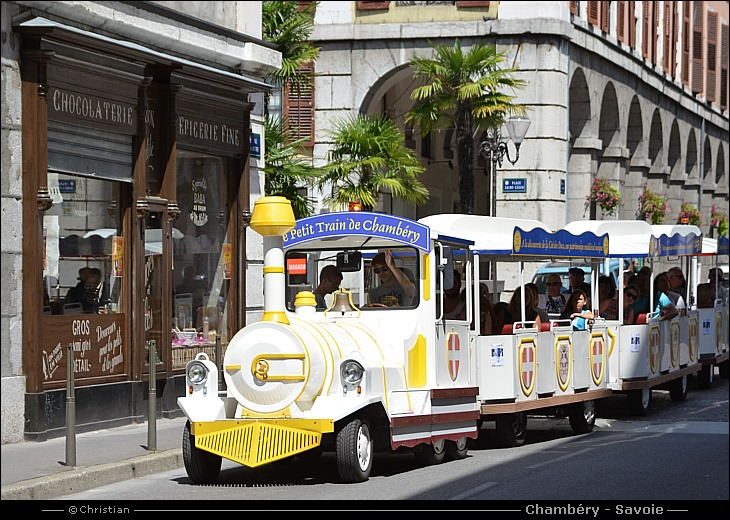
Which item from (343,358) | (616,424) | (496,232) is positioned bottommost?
(616,424)

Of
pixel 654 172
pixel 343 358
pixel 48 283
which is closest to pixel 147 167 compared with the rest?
pixel 48 283

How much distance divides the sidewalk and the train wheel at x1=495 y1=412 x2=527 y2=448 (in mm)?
3392

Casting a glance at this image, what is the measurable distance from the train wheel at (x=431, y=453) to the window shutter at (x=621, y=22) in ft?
80.0

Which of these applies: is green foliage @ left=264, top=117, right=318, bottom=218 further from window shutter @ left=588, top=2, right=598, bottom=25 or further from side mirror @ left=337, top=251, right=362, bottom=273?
window shutter @ left=588, top=2, right=598, bottom=25

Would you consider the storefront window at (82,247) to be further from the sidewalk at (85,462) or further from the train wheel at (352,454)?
the train wheel at (352,454)

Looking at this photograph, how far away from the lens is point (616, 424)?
18.1 meters

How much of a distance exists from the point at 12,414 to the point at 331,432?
414 cm

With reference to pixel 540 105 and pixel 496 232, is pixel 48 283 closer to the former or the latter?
pixel 496 232

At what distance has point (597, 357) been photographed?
1788cm

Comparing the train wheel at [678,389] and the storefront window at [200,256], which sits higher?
the storefront window at [200,256]

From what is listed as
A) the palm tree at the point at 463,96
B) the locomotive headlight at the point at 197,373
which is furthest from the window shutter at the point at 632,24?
the locomotive headlight at the point at 197,373

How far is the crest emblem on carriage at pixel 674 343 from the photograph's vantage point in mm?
20688

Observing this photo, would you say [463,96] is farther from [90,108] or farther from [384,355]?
[384,355]
